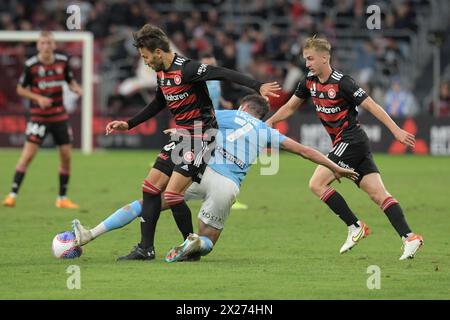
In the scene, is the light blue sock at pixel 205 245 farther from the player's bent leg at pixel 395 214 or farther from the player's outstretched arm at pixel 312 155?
the player's bent leg at pixel 395 214

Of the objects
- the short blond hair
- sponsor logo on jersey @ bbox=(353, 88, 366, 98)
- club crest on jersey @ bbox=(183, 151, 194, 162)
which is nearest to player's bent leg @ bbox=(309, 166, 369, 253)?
sponsor logo on jersey @ bbox=(353, 88, 366, 98)

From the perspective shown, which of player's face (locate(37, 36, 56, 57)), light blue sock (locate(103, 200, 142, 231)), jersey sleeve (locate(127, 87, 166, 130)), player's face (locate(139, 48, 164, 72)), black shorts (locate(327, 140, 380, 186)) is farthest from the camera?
player's face (locate(37, 36, 56, 57))

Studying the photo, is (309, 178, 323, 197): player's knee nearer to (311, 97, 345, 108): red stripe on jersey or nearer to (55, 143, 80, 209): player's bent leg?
(311, 97, 345, 108): red stripe on jersey

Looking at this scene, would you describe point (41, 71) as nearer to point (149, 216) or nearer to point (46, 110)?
point (46, 110)

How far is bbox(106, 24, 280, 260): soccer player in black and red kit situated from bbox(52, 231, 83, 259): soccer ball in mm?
491

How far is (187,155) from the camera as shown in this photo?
9.93 metres

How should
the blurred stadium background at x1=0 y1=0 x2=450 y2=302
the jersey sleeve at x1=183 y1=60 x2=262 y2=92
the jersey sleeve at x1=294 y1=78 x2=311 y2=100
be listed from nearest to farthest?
the blurred stadium background at x1=0 y1=0 x2=450 y2=302 → the jersey sleeve at x1=183 y1=60 x2=262 y2=92 → the jersey sleeve at x1=294 y1=78 x2=311 y2=100

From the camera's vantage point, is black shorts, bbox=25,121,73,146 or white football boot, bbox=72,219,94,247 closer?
white football boot, bbox=72,219,94,247

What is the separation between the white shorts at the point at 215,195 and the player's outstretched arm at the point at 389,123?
1543 mm

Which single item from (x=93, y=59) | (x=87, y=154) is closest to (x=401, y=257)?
(x=87, y=154)

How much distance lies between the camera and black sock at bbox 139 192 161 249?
33.0 feet

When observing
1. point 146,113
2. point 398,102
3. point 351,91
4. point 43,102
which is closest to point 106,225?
point 146,113

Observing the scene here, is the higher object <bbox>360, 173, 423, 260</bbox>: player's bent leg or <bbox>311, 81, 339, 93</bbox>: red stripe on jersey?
<bbox>311, 81, 339, 93</bbox>: red stripe on jersey

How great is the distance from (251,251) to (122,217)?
5.02ft
